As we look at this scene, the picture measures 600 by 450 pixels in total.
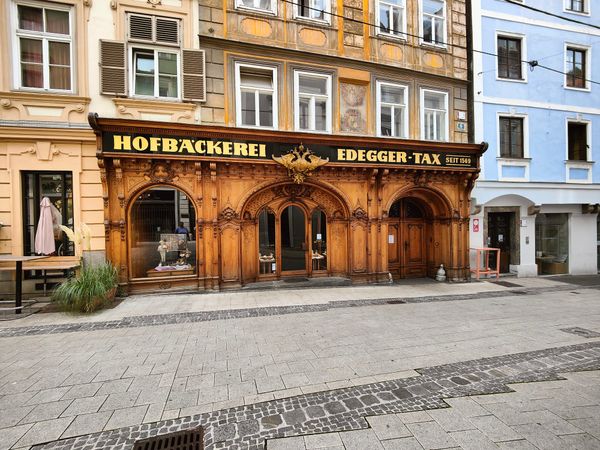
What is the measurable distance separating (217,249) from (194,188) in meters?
1.87

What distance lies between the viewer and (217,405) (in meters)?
3.27

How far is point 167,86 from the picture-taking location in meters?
8.61

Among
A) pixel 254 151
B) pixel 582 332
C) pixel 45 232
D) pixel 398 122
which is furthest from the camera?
pixel 398 122

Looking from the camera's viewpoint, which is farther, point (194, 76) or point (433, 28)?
point (433, 28)

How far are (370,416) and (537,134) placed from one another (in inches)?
543

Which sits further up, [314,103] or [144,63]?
[144,63]

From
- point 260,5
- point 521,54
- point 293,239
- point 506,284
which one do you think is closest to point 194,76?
point 260,5

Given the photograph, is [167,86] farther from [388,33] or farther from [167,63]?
[388,33]

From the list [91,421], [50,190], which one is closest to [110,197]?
[50,190]

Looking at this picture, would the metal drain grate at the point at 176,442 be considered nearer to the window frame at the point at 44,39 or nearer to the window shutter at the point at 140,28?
the window frame at the point at 44,39

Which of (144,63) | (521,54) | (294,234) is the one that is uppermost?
(521,54)

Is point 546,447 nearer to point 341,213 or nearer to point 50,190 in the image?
point 341,213

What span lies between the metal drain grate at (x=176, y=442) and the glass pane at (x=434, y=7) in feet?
→ 45.5

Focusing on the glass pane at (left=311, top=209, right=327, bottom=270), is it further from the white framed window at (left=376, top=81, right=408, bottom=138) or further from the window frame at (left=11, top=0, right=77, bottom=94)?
the window frame at (left=11, top=0, right=77, bottom=94)
